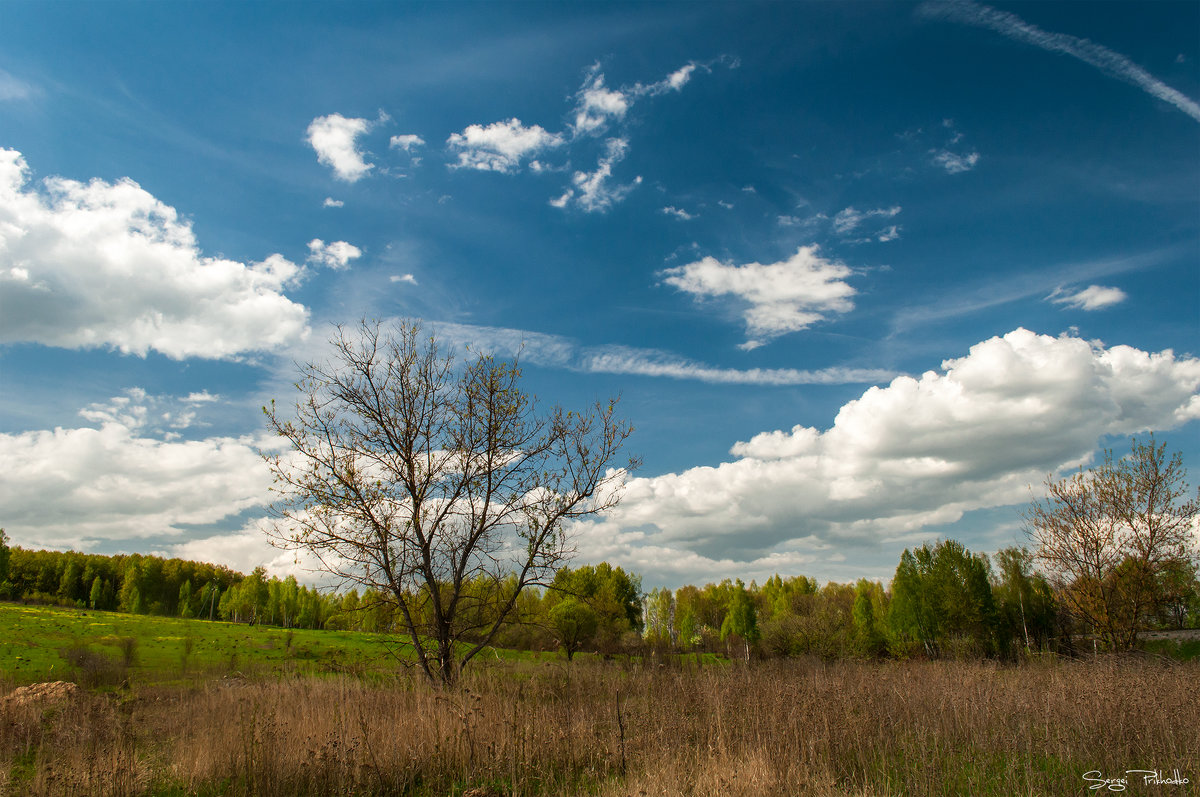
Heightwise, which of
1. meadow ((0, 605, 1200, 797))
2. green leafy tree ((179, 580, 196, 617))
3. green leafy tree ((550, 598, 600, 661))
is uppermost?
meadow ((0, 605, 1200, 797))

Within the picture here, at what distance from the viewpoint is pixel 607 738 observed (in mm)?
7500

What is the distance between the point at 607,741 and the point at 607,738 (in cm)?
19

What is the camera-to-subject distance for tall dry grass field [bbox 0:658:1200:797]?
623cm

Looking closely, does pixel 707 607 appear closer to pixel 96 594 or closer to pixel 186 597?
pixel 186 597

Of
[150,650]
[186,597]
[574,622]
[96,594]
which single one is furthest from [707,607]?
[96,594]

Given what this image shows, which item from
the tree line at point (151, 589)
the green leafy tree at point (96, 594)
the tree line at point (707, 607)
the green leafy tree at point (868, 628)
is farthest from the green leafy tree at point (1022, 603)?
the green leafy tree at point (96, 594)

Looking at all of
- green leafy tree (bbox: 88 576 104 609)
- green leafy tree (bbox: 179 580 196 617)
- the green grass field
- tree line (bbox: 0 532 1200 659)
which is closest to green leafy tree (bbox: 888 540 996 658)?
tree line (bbox: 0 532 1200 659)

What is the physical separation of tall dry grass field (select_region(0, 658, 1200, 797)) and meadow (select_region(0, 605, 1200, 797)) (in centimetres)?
3

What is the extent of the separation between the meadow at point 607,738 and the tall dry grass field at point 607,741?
0.10ft

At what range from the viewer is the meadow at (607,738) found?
20.4 ft

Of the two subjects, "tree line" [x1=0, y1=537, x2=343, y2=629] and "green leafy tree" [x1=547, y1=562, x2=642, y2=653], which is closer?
"green leafy tree" [x1=547, y1=562, x2=642, y2=653]

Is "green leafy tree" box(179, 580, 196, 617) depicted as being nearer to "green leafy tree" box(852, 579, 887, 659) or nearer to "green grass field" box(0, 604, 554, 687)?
"green grass field" box(0, 604, 554, 687)

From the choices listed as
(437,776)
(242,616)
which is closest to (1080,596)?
(437,776)

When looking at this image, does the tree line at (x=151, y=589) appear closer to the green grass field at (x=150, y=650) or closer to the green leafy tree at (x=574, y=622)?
the green grass field at (x=150, y=650)
